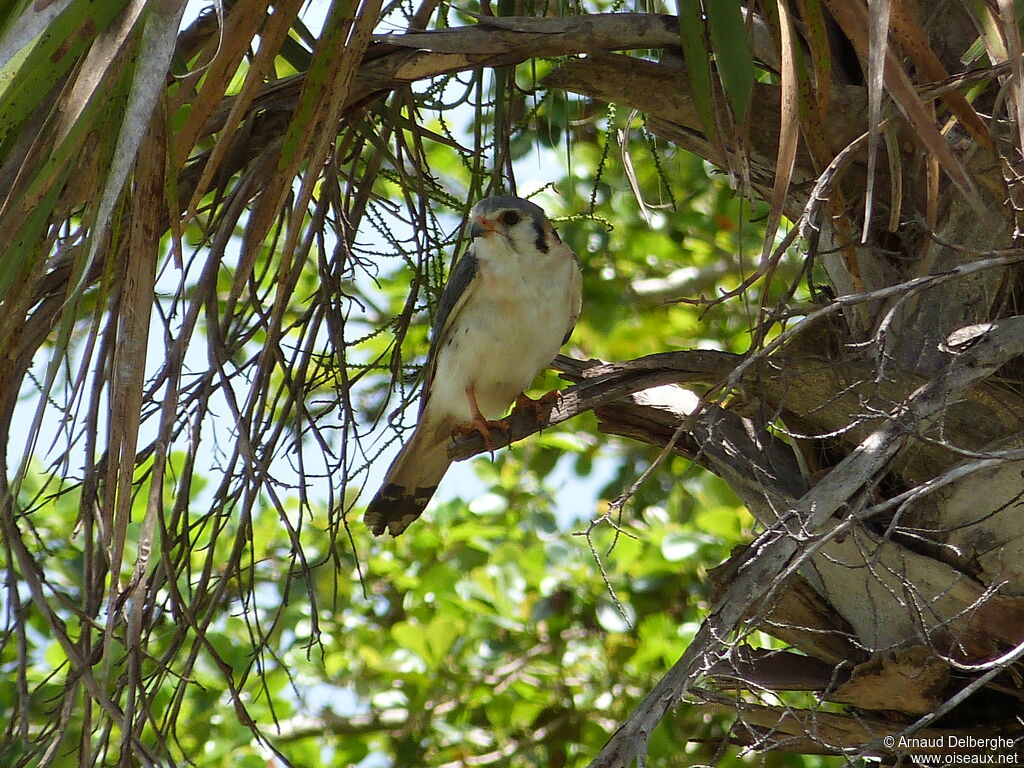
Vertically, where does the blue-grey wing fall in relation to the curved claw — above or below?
above

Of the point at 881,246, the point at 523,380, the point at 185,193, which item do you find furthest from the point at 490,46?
the point at 523,380

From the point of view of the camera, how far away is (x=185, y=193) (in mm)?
2240

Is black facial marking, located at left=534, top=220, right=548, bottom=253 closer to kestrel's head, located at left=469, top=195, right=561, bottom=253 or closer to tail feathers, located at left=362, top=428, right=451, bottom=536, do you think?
kestrel's head, located at left=469, top=195, right=561, bottom=253

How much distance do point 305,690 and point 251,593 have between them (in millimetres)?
2547

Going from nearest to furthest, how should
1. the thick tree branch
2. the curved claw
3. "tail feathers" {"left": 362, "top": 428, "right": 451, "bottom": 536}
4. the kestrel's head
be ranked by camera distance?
1. the thick tree branch
2. the curved claw
3. the kestrel's head
4. "tail feathers" {"left": 362, "top": 428, "right": 451, "bottom": 536}

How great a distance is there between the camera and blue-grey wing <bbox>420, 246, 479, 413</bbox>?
10.9 feet

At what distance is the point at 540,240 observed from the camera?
3.37m

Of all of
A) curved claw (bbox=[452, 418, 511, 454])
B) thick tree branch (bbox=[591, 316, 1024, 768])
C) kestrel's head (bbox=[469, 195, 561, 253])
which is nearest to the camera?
thick tree branch (bbox=[591, 316, 1024, 768])

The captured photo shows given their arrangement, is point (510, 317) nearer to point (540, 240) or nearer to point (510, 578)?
point (540, 240)

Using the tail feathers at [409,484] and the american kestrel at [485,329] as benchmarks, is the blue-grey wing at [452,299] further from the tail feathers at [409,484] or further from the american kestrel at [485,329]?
the tail feathers at [409,484]

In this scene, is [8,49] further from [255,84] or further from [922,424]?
[922,424]

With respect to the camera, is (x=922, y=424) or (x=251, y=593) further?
(x=251, y=593)

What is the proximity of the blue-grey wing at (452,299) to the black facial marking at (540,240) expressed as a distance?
185mm

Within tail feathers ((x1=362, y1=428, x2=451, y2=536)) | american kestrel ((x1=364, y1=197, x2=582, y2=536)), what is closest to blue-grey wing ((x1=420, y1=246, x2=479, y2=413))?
american kestrel ((x1=364, y1=197, x2=582, y2=536))
